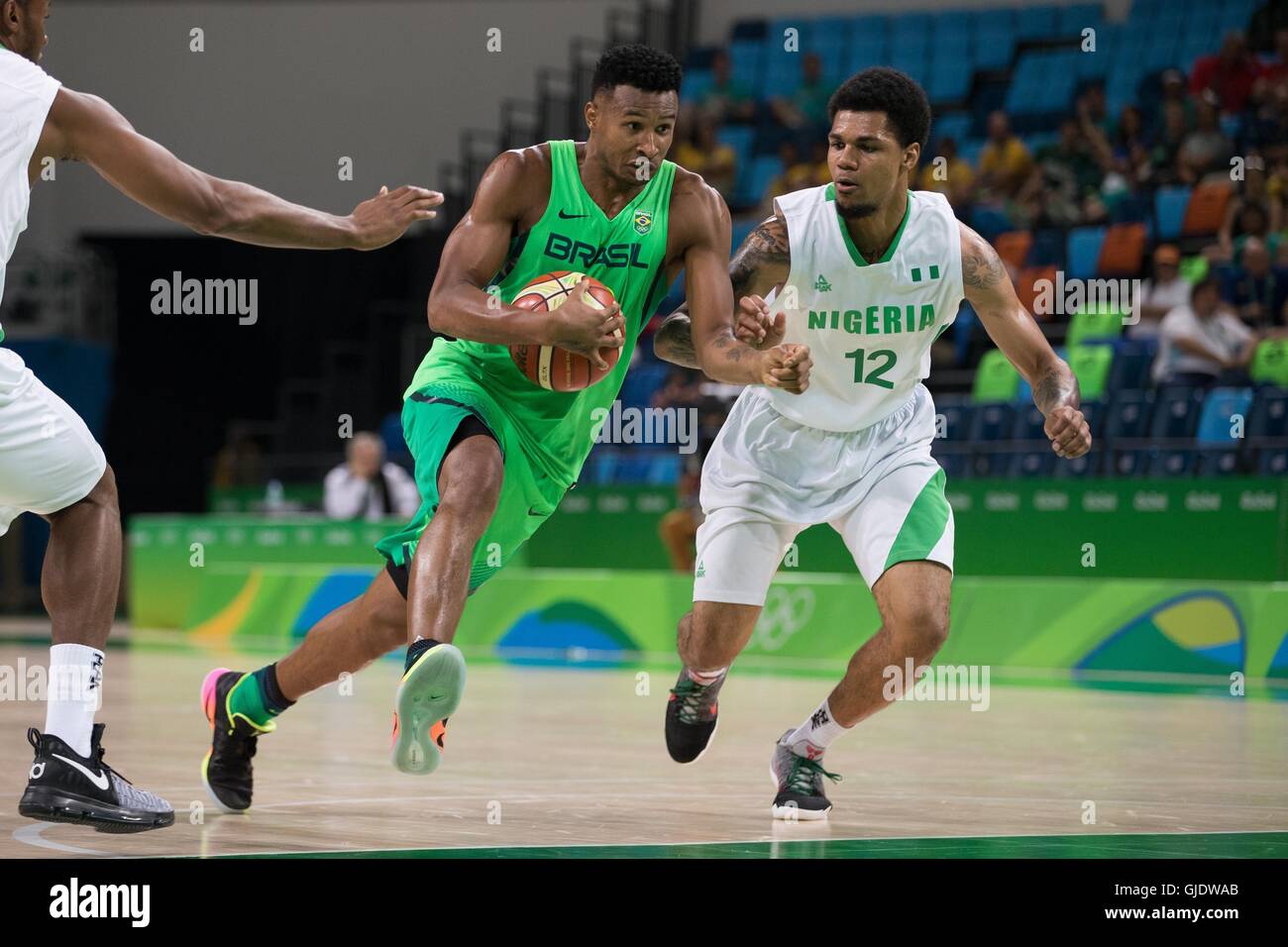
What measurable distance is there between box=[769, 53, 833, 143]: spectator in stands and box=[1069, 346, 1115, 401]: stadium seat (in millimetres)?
5804

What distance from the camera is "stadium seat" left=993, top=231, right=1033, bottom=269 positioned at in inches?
549

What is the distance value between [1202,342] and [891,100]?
7005 millimetres

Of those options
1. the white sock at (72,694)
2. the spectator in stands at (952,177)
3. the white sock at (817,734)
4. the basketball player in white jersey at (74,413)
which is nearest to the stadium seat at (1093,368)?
the spectator in stands at (952,177)

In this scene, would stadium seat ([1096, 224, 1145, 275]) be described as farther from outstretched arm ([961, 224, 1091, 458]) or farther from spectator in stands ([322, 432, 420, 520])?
outstretched arm ([961, 224, 1091, 458])

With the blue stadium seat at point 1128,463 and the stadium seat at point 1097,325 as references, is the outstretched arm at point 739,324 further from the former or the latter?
the stadium seat at point 1097,325

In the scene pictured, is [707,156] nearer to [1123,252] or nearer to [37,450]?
[1123,252]

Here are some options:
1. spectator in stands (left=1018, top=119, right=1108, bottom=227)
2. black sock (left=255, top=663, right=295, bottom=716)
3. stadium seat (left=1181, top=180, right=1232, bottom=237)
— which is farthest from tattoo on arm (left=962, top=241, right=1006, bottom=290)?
spectator in stands (left=1018, top=119, right=1108, bottom=227)

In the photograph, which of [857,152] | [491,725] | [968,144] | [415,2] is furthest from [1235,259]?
[415,2]

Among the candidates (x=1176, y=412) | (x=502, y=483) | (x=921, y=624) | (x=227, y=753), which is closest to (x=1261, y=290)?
(x=1176, y=412)

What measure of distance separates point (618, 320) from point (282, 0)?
19487mm

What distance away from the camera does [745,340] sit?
4656 mm

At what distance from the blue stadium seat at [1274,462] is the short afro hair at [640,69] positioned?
6825 mm

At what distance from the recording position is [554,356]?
4.81 metres

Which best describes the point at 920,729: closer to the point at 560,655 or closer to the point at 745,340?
the point at 745,340
